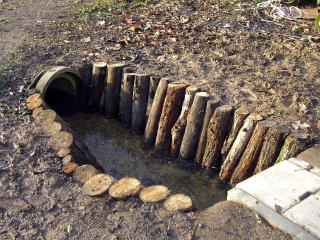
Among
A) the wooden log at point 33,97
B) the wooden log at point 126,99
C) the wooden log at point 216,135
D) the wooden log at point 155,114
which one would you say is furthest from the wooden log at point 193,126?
the wooden log at point 33,97

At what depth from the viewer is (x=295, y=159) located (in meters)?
4.45

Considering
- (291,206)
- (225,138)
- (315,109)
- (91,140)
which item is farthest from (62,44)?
(291,206)

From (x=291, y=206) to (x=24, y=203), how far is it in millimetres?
2514

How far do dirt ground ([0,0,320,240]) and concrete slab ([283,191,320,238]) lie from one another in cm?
19

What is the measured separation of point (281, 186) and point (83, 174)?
79.5 inches

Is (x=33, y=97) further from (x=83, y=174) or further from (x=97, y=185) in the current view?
(x=97, y=185)

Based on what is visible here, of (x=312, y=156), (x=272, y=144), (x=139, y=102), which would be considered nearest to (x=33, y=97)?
(x=139, y=102)

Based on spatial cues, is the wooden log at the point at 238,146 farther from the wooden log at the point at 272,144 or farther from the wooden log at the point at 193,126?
the wooden log at the point at 193,126

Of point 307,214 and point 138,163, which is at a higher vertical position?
point 307,214

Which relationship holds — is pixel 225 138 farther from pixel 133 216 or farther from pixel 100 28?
pixel 100 28

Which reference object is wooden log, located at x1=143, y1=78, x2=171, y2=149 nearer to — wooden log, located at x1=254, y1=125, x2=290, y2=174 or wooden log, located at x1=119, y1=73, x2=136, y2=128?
wooden log, located at x1=119, y1=73, x2=136, y2=128

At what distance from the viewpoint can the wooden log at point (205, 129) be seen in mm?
5285

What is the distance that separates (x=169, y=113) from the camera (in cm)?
571

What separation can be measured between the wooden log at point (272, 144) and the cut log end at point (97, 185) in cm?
191
